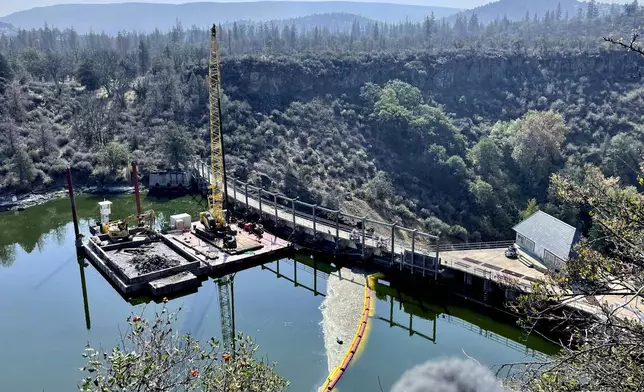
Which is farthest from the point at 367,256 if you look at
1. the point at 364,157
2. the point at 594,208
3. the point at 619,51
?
the point at 619,51

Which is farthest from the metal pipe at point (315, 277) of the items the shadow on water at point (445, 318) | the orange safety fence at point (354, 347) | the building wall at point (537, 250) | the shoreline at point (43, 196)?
the shoreline at point (43, 196)

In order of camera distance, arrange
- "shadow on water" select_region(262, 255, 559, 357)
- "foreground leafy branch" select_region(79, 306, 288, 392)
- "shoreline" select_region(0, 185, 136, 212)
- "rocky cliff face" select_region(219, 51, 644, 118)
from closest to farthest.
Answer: "foreground leafy branch" select_region(79, 306, 288, 392) → "shadow on water" select_region(262, 255, 559, 357) → "shoreline" select_region(0, 185, 136, 212) → "rocky cliff face" select_region(219, 51, 644, 118)

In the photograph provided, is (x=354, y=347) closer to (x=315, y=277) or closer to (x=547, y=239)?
(x=315, y=277)

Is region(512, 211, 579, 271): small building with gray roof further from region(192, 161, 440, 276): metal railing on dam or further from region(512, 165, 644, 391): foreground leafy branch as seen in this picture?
region(512, 165, 644, 391): foreground leafy branch

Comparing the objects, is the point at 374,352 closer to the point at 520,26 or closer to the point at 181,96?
the point at 181,96

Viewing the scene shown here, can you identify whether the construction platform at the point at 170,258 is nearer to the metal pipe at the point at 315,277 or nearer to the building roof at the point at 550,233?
the metal pipe at the point at 315,277

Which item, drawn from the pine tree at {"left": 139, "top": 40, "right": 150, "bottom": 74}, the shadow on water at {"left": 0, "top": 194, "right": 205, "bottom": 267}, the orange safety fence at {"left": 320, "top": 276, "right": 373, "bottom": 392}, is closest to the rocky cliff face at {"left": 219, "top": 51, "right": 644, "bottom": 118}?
the shadow on water at {"left": 0, "top": 194, "right": 205, "bottom": 267}
